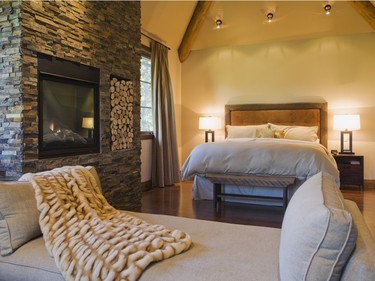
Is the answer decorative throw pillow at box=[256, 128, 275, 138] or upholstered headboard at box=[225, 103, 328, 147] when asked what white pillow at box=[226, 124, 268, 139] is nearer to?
decorative throw pillow at box=[256, 128, 275, 138]

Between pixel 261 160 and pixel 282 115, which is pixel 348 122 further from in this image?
pixel 261 160

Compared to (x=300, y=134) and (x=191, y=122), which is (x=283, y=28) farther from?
(x=191, y=122)

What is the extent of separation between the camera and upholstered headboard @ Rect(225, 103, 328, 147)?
19.0 feet

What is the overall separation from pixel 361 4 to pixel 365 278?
17.7 feet

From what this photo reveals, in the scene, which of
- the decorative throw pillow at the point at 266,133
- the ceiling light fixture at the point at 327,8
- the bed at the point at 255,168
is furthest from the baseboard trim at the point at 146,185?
the ceiling light fixture at the point at 327,8

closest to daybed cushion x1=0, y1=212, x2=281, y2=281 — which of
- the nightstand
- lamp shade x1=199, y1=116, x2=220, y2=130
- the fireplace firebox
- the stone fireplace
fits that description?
the stone fireplace

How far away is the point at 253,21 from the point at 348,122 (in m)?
2.54

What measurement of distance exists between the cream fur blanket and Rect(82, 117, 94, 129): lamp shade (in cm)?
151

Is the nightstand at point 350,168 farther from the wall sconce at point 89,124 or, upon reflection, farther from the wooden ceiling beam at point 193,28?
the wall sconce at point 89,124

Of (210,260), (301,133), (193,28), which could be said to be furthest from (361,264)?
(193,28)

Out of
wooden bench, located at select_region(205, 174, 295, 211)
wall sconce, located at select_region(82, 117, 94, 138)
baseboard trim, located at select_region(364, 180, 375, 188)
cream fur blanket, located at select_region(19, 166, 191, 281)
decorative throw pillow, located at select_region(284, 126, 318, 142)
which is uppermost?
wall sconce, located at select_region(82, 117, 94, 138)

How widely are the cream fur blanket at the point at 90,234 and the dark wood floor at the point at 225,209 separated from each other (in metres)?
1.93

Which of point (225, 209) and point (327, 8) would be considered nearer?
point (225, 209)

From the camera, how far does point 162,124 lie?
5.55 m
